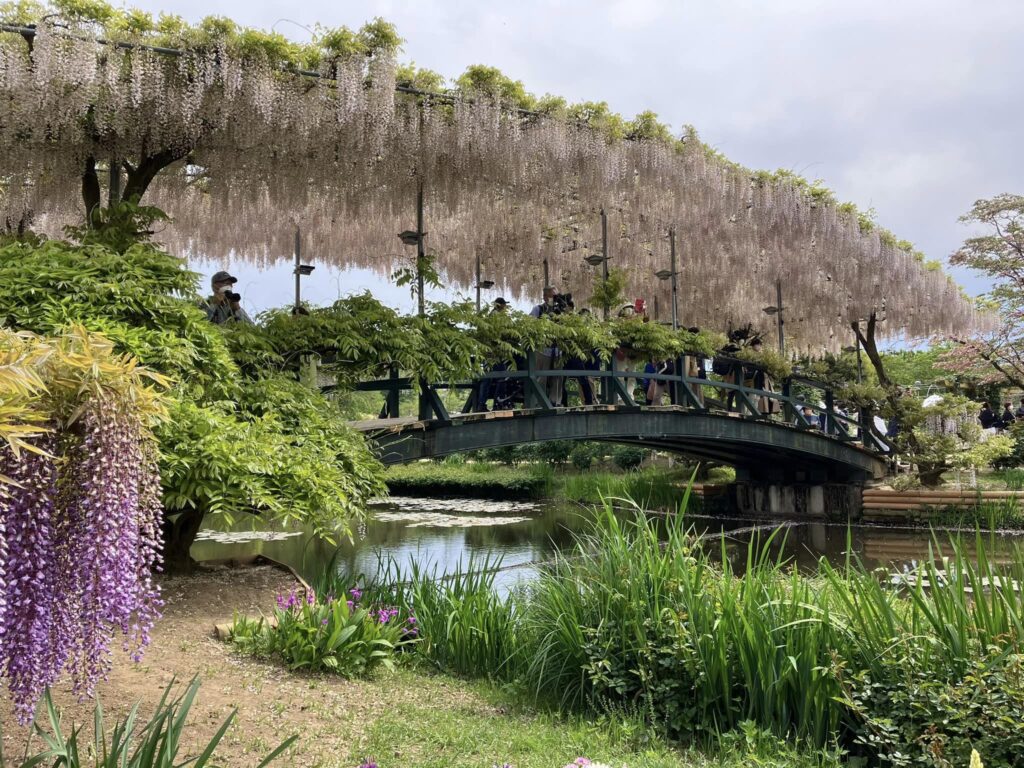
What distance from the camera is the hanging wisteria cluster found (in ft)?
6.81

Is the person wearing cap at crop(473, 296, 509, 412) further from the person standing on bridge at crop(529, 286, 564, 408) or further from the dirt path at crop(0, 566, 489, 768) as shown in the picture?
the dirt path at crop(0, 566, 489, 768)

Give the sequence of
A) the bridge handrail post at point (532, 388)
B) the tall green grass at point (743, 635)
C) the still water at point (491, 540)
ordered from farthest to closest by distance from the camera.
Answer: the still water at point (491, 540) < the bridge handrail post at point (532, 388) < the tall green grass at point (743, 635)

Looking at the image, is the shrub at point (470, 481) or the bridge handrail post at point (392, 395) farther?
the shrub at point (470, 481)

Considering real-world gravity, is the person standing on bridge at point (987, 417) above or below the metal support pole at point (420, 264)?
below

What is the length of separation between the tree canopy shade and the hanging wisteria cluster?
5364 millimetres

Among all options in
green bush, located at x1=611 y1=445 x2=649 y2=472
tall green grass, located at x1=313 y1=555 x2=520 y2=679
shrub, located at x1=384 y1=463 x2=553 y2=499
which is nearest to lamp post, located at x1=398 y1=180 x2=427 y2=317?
tall green grass, located at x1=313 y1=555 x2=520 y2=679

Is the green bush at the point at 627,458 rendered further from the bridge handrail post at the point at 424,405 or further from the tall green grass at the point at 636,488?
the bridge handrail post at the point at 424,405

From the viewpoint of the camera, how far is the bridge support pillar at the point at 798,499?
15.7 meters

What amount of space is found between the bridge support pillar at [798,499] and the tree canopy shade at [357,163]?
377 centimetres

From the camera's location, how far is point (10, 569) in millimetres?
2137

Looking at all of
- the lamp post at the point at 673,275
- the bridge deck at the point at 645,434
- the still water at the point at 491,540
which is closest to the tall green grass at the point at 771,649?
the bridge deck at the point at 645,434

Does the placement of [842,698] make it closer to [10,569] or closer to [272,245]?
[10,569]

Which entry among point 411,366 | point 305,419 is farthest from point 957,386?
point 305,419

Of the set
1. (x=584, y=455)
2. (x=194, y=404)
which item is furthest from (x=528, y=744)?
(x=584, y=455)
